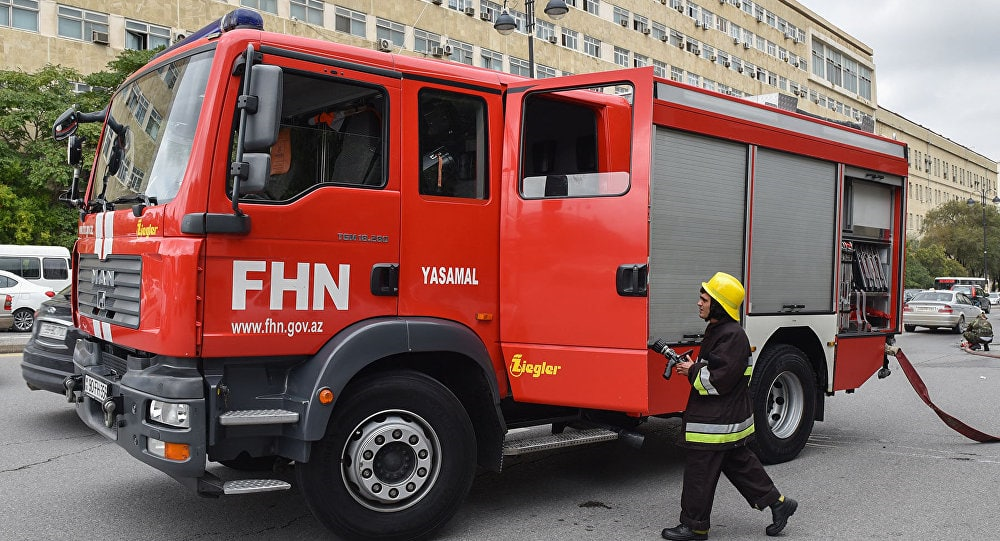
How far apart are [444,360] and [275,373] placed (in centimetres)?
109

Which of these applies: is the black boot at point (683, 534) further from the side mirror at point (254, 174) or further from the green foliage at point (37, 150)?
the green foliage at point (37, 150)

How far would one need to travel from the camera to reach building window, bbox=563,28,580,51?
140 ft

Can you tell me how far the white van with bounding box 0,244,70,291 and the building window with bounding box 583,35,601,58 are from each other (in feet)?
95.8

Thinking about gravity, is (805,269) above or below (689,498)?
above

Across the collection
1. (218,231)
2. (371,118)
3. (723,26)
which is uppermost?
(723,26)

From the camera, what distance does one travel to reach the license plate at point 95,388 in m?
4.79

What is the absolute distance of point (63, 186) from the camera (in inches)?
976

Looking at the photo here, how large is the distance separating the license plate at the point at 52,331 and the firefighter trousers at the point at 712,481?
588 centimetres

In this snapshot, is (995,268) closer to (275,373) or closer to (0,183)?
(0,183)

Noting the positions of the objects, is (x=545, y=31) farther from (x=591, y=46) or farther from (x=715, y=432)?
(x=715, y=432)

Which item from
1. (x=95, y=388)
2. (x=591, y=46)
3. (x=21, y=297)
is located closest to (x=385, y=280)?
(x=95, y=388)

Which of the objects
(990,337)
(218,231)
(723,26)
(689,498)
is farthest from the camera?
(723,26)

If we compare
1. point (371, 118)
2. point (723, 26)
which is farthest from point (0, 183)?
point (723, 26)

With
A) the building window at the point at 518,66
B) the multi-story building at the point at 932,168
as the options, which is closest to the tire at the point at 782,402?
the building window at the point at 518,66
